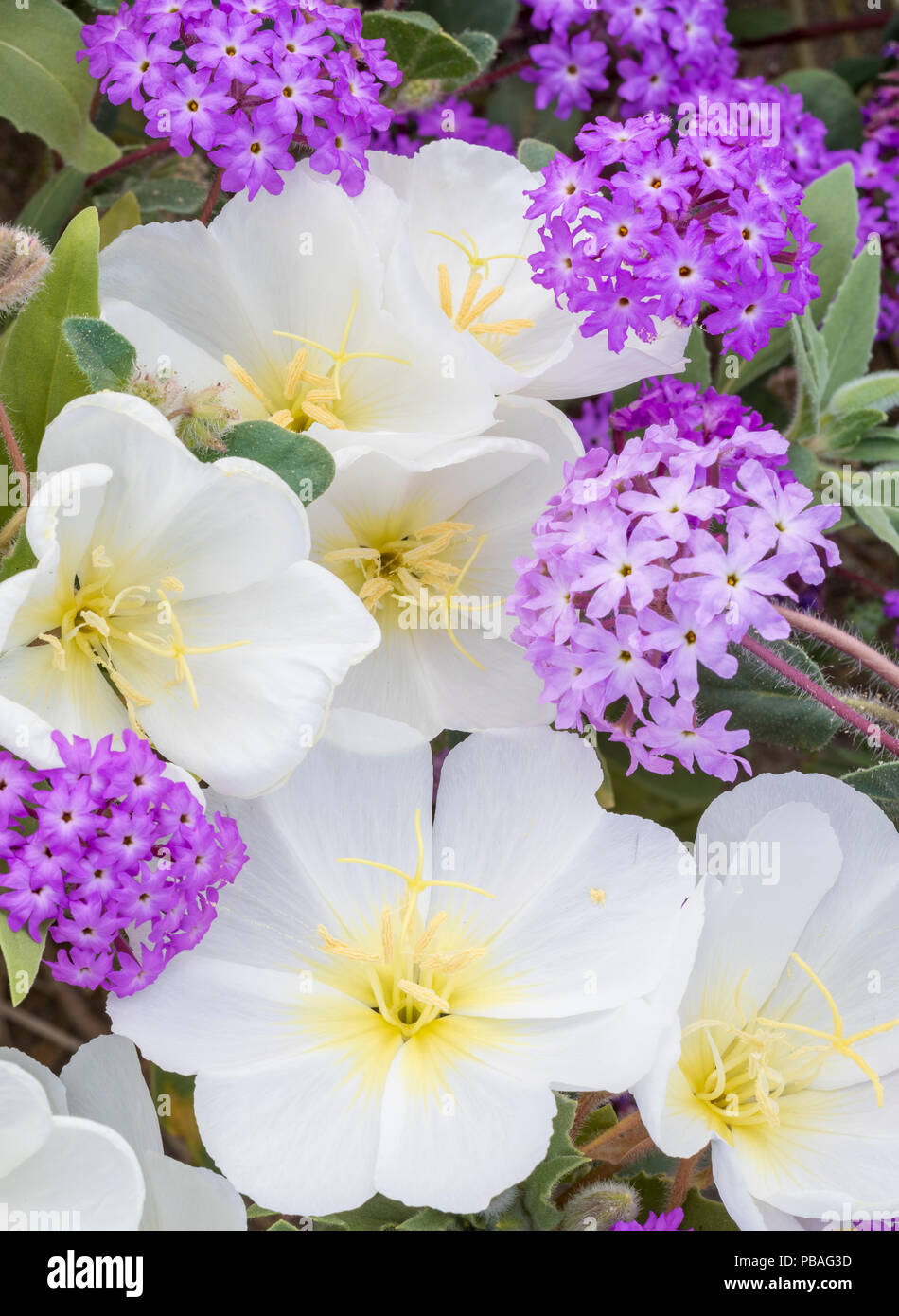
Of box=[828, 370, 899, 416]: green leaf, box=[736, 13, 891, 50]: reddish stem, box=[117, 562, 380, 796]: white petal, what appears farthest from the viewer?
A: box=[736, 13, 891, 50]: reddish stem

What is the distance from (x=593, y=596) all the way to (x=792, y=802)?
0.25 metres

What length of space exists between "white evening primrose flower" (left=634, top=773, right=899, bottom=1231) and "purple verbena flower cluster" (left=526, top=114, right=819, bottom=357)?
368 mm

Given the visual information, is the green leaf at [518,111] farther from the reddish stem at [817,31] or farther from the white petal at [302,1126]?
the white petal at [302,1126]

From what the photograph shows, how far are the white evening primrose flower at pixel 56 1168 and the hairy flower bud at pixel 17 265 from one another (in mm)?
524

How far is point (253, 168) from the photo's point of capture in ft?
3.40

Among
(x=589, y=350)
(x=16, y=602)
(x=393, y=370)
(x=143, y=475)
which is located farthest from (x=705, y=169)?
(x=16, y=602)

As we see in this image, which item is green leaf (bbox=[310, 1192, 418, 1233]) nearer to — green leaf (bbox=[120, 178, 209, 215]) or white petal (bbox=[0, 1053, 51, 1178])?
white petal (bbox=[0, 1053, 51, 1178])

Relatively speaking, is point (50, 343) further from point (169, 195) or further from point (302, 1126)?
point (302, 1126)

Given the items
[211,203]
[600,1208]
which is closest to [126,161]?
[211,203]

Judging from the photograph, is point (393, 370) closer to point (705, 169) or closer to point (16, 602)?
point (705, 169)

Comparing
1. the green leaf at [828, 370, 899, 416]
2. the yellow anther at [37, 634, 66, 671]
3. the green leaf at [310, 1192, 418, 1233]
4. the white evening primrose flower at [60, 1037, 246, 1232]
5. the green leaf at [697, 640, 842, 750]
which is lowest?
the green leaf at [310, 1192, 418, 1233]

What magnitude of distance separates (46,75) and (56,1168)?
0.89 m

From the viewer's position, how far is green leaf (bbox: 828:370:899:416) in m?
1.28

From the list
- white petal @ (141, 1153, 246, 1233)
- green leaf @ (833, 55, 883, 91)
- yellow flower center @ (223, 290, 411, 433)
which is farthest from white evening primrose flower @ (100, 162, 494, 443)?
green leaf @ (833, 55, 883, 91)
